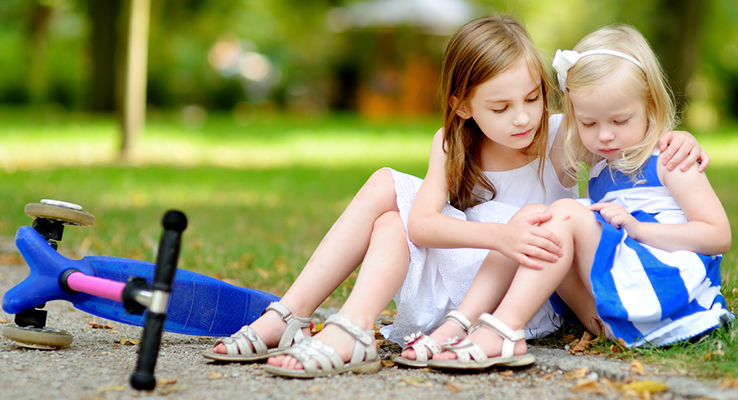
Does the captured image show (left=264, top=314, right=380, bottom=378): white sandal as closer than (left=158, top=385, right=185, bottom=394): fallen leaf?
No

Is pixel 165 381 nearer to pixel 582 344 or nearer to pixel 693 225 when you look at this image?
pixel 582 344

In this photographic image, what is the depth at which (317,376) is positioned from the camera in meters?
1.93

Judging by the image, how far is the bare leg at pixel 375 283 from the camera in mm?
1963

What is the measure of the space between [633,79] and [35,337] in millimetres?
1924

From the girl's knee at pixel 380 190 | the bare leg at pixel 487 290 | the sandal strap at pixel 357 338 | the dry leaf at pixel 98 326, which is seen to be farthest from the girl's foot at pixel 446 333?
the dry leaf at pixel 98 326

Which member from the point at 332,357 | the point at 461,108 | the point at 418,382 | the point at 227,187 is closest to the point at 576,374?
the point at 418,382

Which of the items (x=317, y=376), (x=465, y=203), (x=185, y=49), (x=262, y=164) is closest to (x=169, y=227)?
(x=317, y=376)

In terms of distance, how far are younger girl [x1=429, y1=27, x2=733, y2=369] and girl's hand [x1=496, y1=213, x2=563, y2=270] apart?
24 millimetres

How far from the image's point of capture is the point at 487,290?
2080 millimetres

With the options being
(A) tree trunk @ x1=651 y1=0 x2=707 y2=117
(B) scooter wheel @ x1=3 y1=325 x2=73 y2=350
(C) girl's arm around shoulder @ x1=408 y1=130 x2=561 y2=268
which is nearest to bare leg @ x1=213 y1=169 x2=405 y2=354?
(C) girl's arm around shoulder @ x1=408 y1=130 x2=561 y2=268

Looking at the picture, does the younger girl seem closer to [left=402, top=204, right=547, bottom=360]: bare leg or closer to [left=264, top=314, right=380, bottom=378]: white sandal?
[left=402, top=204, right=547, bottom=360]: bare leg

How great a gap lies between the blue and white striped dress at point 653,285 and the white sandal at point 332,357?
2.09ft

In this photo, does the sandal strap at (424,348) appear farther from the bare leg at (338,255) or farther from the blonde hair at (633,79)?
the blonde hair at (633,79)

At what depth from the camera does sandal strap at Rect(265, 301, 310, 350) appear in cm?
214
